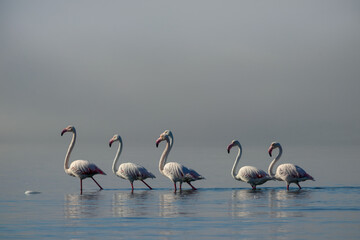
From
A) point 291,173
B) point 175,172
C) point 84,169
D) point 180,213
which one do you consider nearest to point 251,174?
point 291,173

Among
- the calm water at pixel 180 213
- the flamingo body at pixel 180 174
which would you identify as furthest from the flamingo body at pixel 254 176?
the flamingo body at pixel 180 174

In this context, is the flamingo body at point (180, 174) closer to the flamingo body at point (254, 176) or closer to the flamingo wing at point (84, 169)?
the flamingo body at point (254, 176)

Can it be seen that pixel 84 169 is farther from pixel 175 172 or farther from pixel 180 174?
pixel 180 174

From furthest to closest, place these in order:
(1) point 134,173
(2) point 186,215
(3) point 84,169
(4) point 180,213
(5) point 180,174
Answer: (3) point 84,169 < (1) point 134,173 < (5) point 180,174 < (4) point 180,213 < (2) point 186,215

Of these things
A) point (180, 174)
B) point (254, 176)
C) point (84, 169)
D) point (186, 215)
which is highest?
point (84, 169)

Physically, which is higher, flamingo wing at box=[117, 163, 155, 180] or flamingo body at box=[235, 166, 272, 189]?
flamingo wing at box=[117, 163, 155, 180]

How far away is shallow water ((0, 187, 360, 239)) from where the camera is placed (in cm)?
1572

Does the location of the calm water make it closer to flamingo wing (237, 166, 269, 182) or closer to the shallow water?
the shallow water

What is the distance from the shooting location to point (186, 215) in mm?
18453

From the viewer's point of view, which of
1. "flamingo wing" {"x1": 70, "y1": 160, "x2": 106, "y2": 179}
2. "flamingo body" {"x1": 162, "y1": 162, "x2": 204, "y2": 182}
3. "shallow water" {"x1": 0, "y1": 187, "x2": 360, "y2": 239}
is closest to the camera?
"shallow water" {"x1": 0, "y1": 187, "x2": 360, "y2": 239}

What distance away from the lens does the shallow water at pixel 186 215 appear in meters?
15.7

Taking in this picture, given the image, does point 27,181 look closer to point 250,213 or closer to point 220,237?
point 250,213

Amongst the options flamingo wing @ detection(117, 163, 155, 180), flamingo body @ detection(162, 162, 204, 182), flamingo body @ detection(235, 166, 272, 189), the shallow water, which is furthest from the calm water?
flamingo wing @ detection(117, 163, 155, 180)

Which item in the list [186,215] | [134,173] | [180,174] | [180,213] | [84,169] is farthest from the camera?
[84,169]
